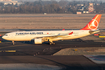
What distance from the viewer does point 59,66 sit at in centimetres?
2623

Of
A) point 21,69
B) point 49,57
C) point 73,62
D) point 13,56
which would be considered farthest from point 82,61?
point 13,56

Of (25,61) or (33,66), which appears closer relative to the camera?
(33,66)

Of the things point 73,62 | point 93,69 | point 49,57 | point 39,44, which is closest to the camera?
point 93,69

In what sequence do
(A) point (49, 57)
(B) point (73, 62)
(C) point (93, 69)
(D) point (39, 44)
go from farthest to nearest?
(D) point (39, 44) → (A) point (49, 57) → (B) point (73, 62) → (C) point (93, 69)

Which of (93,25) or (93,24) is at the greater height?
(93,24)

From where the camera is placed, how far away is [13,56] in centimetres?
3192

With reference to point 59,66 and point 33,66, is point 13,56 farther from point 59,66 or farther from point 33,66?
point 59,66

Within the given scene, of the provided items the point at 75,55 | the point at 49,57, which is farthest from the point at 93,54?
the point at 49,57

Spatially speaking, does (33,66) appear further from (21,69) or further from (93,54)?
(93,54)

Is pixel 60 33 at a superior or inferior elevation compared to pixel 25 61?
superior

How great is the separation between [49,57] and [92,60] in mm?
8358

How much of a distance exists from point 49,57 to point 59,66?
5.13 m

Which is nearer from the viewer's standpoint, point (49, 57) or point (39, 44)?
point (49, 57)

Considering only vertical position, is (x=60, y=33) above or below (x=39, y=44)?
above
